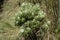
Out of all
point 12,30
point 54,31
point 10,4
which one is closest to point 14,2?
point 10,4

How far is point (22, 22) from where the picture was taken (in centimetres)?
327

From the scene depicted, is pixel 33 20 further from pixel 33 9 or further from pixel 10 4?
pixel 10 4

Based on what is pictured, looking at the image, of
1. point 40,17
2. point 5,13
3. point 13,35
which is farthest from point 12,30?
point 40,17

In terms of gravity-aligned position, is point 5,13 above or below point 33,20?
above

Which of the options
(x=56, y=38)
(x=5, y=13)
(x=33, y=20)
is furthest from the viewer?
(x=5, y=13)

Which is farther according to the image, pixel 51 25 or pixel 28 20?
pixel 51 25

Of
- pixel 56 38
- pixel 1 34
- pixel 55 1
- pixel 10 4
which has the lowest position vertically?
pixel 56 38

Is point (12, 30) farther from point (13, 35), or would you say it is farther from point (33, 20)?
point (33, 20)

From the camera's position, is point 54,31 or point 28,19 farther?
point 54,31

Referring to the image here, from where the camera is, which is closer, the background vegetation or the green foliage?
the green foliage

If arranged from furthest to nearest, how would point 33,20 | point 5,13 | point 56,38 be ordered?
point 5,13
point 56,38
point 33,20

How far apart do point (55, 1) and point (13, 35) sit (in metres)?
0.90

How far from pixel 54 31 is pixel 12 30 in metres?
0.71

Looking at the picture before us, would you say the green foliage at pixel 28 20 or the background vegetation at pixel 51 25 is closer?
the green foliage at pixel 28 20
